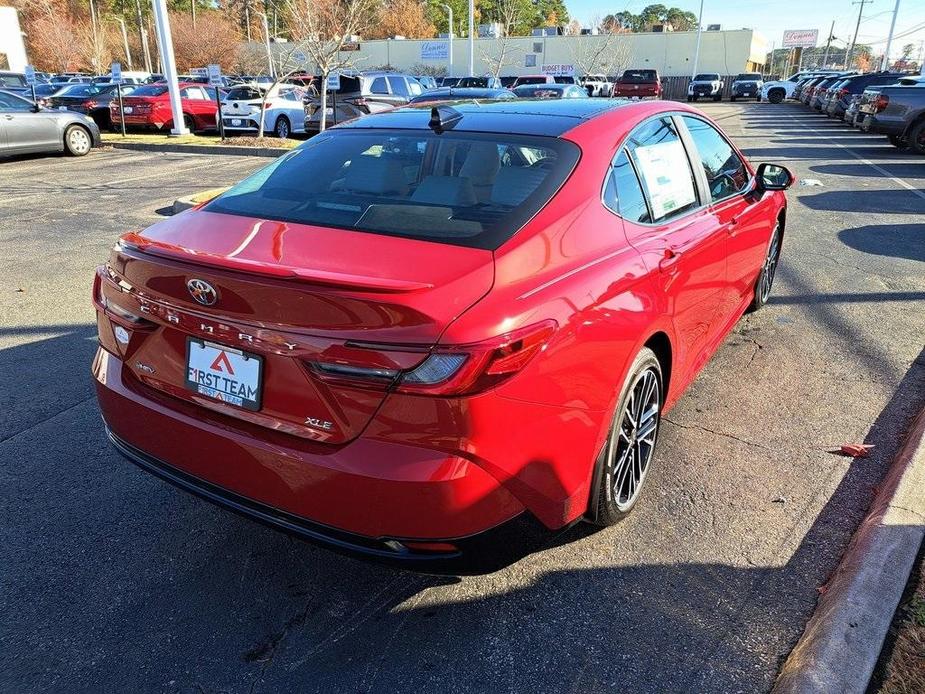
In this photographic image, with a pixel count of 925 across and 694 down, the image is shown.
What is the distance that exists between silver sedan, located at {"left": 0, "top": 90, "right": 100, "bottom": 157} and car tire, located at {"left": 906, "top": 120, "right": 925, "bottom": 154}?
59.7 feet

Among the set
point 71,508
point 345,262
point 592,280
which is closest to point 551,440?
point 592,280

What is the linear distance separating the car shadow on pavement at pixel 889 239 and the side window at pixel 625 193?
5.64 meters

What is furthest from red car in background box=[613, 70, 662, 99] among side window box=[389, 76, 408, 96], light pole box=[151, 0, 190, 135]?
light pole box=[151, 0, 190, 135]

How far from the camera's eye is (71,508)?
3148 mm

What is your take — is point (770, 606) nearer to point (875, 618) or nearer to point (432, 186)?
point (875, 618)

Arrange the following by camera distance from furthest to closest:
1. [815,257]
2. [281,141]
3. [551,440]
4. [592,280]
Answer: [281,141] → [815,257] → [592,280] → [551,440]

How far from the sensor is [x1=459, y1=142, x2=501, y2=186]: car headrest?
2.83 m

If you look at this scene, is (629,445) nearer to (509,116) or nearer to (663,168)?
(663,168)

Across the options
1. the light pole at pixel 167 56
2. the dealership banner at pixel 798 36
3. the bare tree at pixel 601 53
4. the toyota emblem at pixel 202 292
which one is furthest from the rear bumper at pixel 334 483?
the dealership banner at pixel 798 36

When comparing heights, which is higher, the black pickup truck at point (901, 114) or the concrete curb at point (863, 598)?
the black pickup truck at point (901, 114)

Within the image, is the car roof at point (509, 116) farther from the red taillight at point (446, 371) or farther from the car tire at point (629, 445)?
the red taillight at point (446, 371)

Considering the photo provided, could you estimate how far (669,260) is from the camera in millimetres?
3004

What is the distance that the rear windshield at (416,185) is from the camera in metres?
2.55

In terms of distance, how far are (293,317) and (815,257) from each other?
6.76 m
